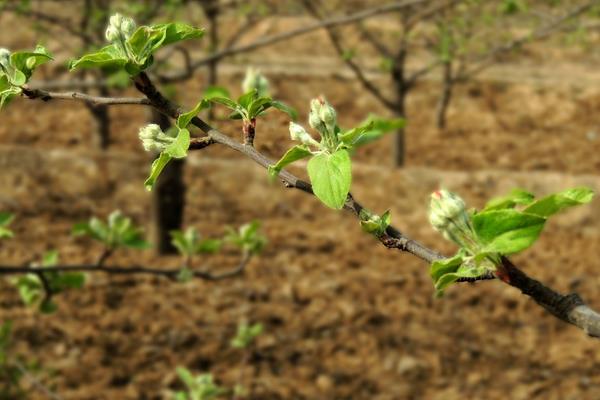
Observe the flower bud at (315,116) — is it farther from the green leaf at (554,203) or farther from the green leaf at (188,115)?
the green leaf at (554,203)

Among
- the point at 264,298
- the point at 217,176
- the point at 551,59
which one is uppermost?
the point at 551,59

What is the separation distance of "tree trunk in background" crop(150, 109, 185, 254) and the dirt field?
0.14m

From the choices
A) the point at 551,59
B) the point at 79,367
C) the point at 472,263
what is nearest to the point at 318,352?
the point at 79,367

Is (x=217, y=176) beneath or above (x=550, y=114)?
beneath

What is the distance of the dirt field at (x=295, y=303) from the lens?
3482 mm

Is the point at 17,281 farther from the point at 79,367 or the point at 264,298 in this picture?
the point at 264,298

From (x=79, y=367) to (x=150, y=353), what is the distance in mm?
321

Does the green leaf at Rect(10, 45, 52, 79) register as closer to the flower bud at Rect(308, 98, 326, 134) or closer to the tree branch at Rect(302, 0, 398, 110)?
the flower bud at Rect(308, 98, 326, 134)

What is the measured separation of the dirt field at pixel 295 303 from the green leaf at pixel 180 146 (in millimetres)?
442

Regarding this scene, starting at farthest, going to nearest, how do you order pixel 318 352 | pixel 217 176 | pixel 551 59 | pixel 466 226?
1. pixel 551 59
2. pixel 217 176
3. pixel 318 352
4. pixel 466 226

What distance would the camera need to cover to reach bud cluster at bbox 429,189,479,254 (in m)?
0.85

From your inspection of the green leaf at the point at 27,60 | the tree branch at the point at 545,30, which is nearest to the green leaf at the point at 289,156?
the green leaf at the point at 27,60

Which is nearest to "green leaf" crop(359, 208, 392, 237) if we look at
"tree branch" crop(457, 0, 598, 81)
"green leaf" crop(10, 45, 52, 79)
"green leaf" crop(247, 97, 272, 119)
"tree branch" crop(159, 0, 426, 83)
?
"green leaf" crop(247, 97, 272, 119)

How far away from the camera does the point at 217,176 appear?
539cm
